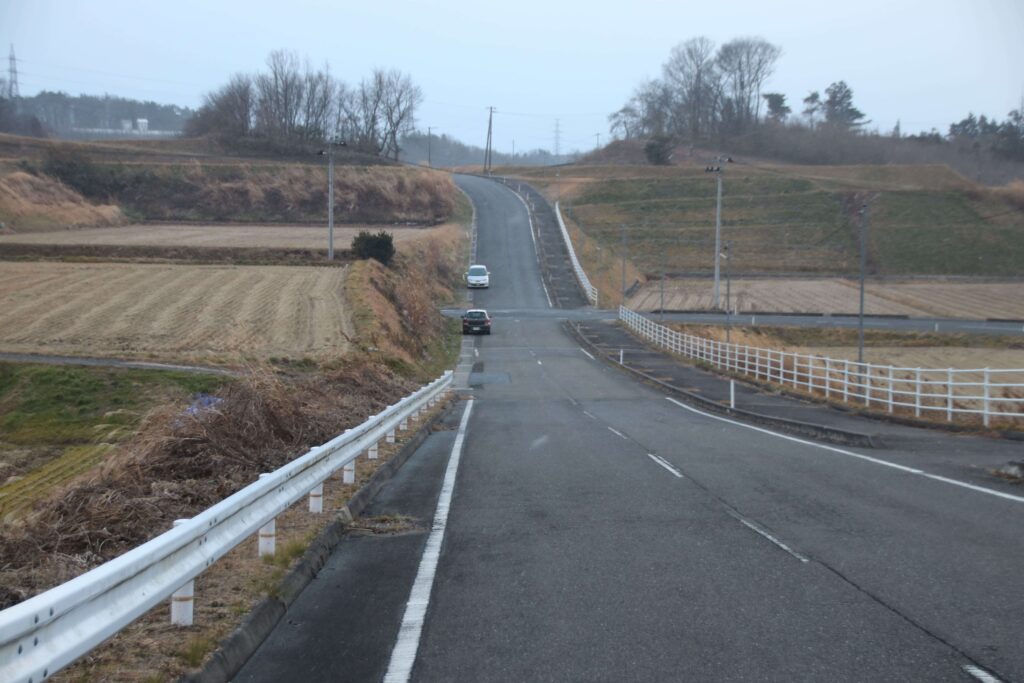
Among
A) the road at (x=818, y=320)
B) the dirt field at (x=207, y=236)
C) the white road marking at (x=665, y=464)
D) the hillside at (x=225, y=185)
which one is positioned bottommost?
the white road marking at (x=665, y=464)

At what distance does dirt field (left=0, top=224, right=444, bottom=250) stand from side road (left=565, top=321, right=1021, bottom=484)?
98.0 feet

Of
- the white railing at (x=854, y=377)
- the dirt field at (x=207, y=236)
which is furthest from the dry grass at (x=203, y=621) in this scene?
the dirt field at (x=207, y=236)

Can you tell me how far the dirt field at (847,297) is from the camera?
64938mm

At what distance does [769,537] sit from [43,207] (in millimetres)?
75869

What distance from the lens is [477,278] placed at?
7350cm

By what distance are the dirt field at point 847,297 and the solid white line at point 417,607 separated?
57376 millimetres

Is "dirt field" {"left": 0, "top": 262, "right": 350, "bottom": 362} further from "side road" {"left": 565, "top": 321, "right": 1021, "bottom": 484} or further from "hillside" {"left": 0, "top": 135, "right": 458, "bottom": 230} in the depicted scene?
"hillside" {"left": 0, "top": 135, "right": 458, "bottom": 230}

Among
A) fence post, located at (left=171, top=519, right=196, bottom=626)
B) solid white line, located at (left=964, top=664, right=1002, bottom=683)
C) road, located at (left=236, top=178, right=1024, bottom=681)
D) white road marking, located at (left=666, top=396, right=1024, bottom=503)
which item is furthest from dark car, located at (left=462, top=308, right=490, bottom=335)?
solid white line, located at (left=964, top=664, right=1002, bottom=683)

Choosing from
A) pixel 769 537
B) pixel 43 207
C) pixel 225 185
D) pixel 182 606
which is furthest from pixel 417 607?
pixel 225 185

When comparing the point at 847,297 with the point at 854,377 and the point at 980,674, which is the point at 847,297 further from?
the point at 980,674

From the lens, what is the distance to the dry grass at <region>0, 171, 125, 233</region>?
68188 mm

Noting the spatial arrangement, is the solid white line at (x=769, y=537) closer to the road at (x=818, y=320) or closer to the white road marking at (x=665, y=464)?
the white road marking at (x=665, y=464)

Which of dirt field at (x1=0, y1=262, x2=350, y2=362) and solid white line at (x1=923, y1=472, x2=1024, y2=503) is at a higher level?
dirt field at (x1=0, y1=262, x2=350, y2=362)

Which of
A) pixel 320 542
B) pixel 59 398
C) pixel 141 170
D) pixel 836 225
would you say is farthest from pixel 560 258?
pixel 320 542
